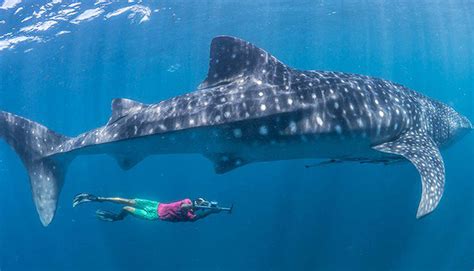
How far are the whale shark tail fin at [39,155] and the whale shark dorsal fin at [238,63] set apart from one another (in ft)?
13.7

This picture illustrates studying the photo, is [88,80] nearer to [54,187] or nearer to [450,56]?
[54,187]

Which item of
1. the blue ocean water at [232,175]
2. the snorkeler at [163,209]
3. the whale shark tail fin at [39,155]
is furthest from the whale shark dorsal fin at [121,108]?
the blue ocean water at [232,175]

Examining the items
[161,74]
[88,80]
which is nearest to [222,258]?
[88,80]

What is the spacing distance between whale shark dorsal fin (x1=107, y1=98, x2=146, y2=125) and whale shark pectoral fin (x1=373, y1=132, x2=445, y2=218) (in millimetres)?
5127

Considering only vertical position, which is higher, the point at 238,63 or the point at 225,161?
the point at 238,63

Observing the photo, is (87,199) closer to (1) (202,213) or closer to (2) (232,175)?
(1) (202,213)

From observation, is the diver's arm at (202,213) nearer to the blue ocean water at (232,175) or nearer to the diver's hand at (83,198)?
the diver's hand at (83,198)

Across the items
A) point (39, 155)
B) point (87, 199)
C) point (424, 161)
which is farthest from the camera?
point (87, 199)

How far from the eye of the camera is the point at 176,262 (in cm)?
2689

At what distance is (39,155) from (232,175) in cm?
2790

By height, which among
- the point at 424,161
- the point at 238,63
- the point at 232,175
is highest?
the point at 238,63

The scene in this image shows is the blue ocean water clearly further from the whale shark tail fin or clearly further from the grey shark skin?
the grey shark skin

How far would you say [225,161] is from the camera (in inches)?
321

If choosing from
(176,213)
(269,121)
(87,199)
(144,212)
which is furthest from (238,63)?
(87,199)
